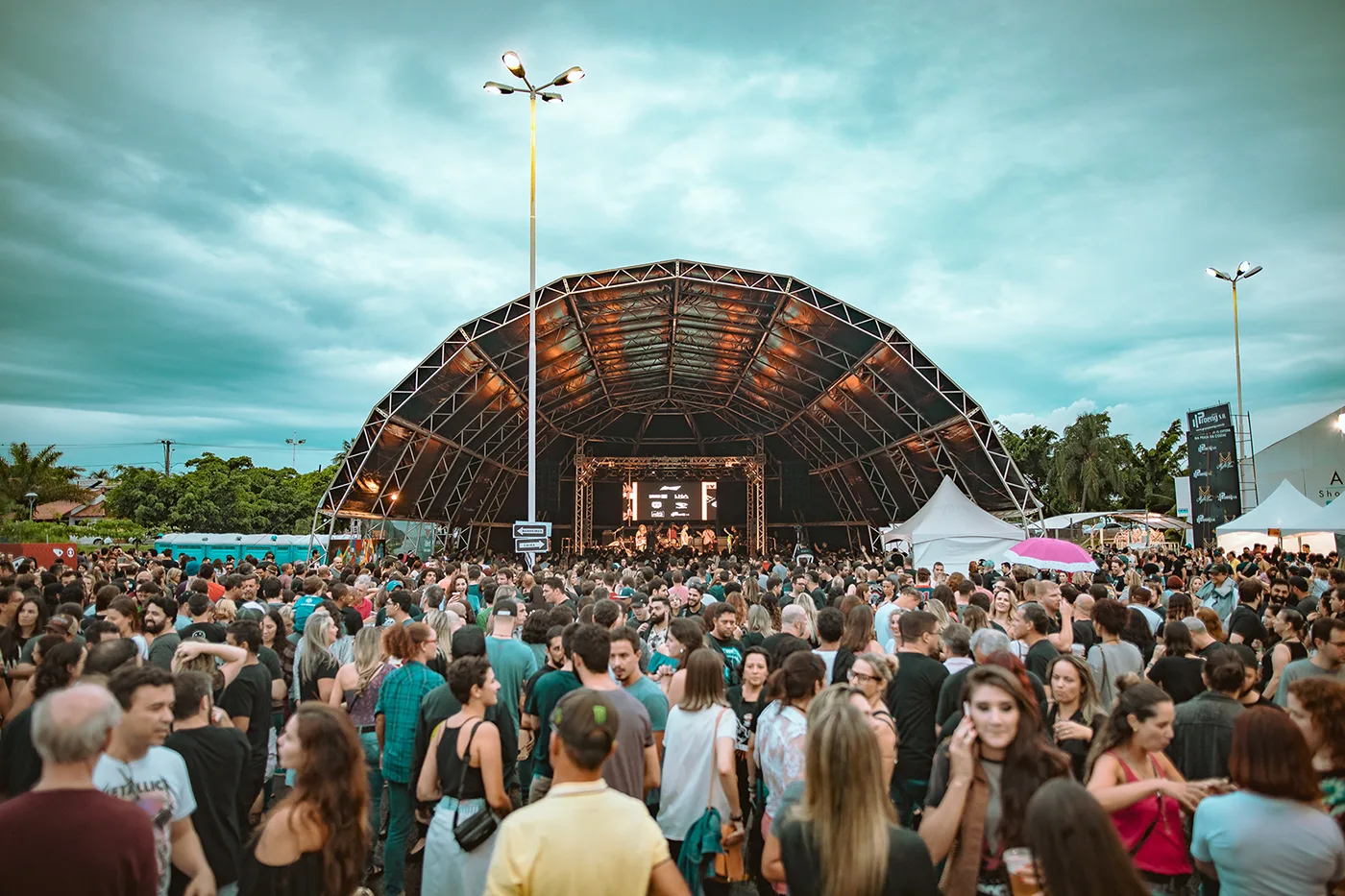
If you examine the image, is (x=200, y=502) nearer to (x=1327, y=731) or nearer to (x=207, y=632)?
(x=207, y=632)

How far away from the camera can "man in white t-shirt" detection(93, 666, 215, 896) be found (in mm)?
2797

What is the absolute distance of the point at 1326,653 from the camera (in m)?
4.39

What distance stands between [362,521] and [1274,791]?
2358 centimetres

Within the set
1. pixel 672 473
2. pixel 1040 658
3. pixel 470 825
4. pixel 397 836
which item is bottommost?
pixel 397 836

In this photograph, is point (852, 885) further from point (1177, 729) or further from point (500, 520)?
point (500, 520)

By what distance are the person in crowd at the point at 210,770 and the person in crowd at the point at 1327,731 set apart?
4.08 meters

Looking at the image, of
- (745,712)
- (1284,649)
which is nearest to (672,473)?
(1284,649)

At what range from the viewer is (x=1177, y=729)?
3887mm

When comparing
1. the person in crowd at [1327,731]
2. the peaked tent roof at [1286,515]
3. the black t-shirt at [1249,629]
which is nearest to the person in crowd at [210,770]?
the person in crowd at [1327,731]

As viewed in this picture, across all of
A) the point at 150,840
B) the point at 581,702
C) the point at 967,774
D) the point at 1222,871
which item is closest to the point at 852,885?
the point at 967,774

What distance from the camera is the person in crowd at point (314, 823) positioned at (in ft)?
7.90

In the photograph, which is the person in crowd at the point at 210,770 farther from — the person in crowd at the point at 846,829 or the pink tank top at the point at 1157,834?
the pink tank top at the point at 1157,834

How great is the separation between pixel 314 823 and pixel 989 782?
6.87 feet

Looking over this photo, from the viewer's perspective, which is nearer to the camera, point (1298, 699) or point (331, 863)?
point (331, 863)
